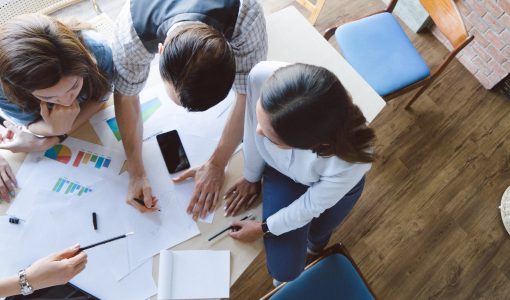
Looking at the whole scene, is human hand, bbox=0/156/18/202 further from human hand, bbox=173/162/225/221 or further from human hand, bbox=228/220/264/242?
human hand, bbox=228/220/264/242

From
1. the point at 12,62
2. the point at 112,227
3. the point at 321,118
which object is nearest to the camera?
the point at 321,118

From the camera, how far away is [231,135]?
1262 millimetres

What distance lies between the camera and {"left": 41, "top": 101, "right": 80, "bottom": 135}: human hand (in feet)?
3.82

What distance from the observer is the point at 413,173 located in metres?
2.17

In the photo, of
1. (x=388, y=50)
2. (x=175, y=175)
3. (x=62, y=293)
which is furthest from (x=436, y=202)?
(x=62, y=293)

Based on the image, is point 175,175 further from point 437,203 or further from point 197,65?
point 437,203

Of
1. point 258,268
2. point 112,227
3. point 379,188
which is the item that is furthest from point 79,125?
point 379,188

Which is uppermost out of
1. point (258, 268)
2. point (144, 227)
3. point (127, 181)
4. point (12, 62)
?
point (12, 62)

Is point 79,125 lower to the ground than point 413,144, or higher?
higher

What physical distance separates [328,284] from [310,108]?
81cm

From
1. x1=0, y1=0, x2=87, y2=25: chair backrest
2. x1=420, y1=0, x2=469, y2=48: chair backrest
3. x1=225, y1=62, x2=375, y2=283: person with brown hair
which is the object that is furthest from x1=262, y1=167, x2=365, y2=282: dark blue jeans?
x1=0, y1=0, x2=87, y2=25: chair backrest

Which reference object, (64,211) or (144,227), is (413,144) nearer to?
(144,227)

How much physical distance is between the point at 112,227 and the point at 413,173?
1704mm

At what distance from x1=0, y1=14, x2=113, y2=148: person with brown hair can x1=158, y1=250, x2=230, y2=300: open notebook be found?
1.77ft
